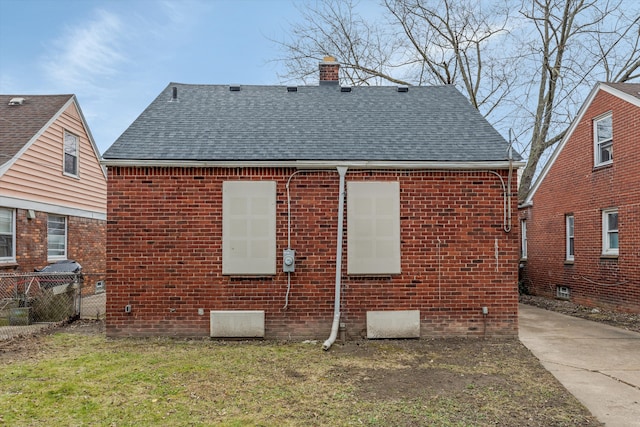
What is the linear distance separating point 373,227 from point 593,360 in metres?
3.85

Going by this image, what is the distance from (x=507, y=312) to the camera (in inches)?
304

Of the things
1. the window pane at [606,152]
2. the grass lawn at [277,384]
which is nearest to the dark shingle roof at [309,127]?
the grass lawn at [277,384]

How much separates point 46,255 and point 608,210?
15290mm

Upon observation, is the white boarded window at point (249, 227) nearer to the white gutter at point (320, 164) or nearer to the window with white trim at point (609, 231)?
the white gutter at point (320, 164)

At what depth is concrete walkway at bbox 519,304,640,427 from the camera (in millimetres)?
4828

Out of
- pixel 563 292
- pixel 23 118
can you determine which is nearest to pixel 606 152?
pixel 563 292

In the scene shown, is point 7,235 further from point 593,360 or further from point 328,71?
point 593,360

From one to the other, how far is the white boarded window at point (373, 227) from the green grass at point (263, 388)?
1358mm

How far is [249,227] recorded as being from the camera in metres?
7.72

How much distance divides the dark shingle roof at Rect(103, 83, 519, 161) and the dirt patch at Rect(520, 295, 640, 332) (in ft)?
16.7

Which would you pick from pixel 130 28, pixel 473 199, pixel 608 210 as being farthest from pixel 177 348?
pixel 608 210

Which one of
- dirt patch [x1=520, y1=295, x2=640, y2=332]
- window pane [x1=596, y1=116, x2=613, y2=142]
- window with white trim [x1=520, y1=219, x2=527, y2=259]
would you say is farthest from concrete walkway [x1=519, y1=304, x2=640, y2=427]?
window with white trim [x1=520, y1=219, x2=527, y2=259]

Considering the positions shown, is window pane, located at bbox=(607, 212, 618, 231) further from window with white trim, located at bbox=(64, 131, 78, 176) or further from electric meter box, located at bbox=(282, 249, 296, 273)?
window with white trim, located at bbox=(64, 131, 78, 176)

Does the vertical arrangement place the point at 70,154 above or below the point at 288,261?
above
